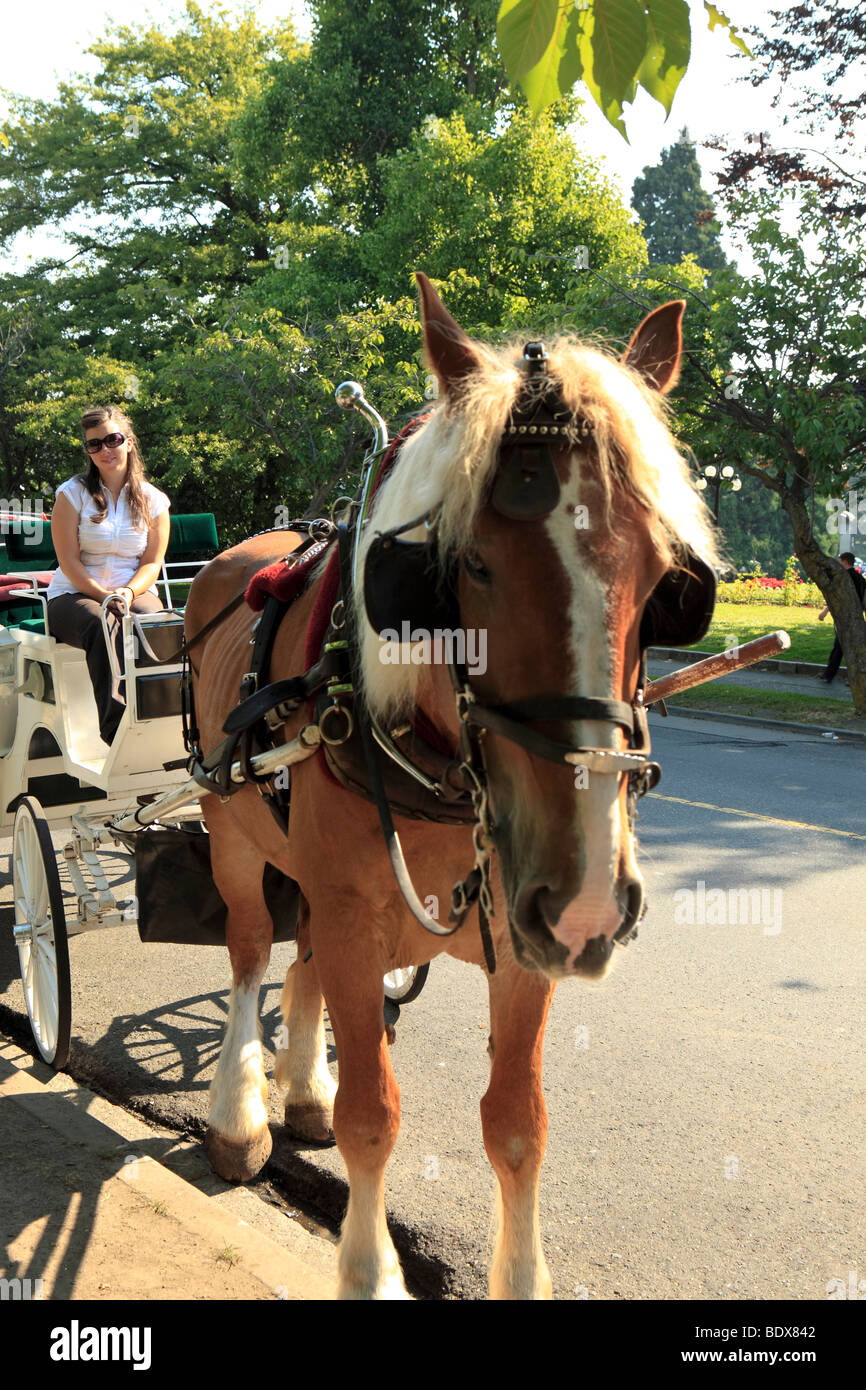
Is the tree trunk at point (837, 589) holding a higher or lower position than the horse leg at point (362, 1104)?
higher

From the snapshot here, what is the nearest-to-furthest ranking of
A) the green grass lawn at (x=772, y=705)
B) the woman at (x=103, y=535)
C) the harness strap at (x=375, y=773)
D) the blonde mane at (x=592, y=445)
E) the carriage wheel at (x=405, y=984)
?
the blonde mane at (x=592, y=445), the harness strap at (x=375, y=773), the carriage wheel at (x=405, y=984), the woman at (x=103, y=535), the green grass lawn at (x=772, y=705)

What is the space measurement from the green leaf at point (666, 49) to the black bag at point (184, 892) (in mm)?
2934

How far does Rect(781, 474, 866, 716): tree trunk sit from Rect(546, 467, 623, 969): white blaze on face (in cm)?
1239

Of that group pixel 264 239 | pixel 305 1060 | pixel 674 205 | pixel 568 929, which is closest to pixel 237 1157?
pixel 305 1060

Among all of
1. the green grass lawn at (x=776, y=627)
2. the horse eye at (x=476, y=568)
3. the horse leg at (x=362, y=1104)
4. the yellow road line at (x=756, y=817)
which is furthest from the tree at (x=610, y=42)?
the green grass lawn at (x=776, y=627)

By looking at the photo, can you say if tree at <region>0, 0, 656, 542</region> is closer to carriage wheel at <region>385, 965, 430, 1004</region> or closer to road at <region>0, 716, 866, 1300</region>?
road at <region>0, 716, 866, 1300</region>

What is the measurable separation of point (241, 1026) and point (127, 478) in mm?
2494

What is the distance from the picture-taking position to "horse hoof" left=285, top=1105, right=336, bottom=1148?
3766 millimetres

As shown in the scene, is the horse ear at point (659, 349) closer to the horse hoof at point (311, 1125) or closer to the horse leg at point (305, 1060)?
the horse leg at point (305, 1060)

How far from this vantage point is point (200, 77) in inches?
1097

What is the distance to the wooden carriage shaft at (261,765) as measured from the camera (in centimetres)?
266

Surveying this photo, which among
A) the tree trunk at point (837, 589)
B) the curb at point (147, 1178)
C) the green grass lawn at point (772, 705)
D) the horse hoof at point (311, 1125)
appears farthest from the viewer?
the tree trunk at point (837, 589)

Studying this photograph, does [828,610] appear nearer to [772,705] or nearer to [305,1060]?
[772,705]
